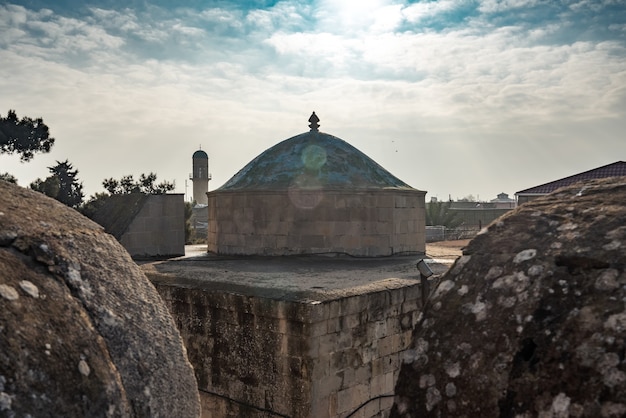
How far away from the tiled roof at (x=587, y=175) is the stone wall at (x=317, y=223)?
9.46 m

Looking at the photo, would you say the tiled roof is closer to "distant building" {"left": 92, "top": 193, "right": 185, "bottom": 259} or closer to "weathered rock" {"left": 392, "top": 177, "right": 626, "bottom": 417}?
"distant building" {"left": 92, "top": 193, "right": 185, "bottom": 259}

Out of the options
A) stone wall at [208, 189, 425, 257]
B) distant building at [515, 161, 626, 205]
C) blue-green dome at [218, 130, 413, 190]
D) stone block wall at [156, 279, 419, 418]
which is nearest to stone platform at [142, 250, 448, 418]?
stone block wall at [156, 279, 419, 418]

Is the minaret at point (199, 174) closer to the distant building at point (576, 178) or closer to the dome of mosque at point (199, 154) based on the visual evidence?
the dome of mosque at point (199, 154)

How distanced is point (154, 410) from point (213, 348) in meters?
5.97

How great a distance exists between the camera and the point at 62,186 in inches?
856

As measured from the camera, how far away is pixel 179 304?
750 centimetres

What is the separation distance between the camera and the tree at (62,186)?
63.7 ft

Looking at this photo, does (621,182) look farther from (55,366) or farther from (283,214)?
(283,214)

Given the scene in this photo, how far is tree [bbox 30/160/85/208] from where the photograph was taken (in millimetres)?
19422

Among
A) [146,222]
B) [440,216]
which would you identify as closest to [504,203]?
[440,216]

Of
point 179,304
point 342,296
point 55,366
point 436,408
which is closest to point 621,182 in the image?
point 436,408

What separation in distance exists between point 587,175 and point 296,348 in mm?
16898

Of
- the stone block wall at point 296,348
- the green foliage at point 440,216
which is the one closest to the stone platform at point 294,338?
the stone block wall at point 296,348

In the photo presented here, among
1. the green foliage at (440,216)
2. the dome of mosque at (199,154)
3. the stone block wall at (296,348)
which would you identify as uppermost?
the dome of mosque at (199,154)
